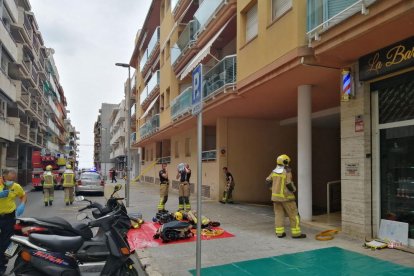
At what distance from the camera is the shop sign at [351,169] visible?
8.60 metres

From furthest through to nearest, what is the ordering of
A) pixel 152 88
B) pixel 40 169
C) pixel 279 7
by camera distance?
pixel 152 88 < pixel 40 169 < pixel 279 7

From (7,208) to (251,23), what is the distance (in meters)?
9.64

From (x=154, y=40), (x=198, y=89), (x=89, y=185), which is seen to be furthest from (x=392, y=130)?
(x=154, y=40)

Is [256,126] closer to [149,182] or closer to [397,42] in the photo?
[397,42]

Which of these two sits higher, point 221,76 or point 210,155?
point 221,76

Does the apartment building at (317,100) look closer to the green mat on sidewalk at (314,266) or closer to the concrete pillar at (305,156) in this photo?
the concrete pillar at (305,156)

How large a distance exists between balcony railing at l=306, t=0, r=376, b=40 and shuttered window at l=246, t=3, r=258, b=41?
12.9 ft

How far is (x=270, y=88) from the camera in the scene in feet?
38.8

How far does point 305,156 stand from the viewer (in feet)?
36.8

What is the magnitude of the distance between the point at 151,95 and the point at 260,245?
86.5 ft

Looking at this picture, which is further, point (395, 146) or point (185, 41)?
point (185, 41)

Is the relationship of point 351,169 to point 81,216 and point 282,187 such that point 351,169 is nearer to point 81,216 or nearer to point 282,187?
point 282,187

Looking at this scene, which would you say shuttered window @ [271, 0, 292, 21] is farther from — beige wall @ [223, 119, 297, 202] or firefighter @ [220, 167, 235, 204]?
firefighter @ [220, 167, 235, 204]

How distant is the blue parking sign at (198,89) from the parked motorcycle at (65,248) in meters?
1.84
